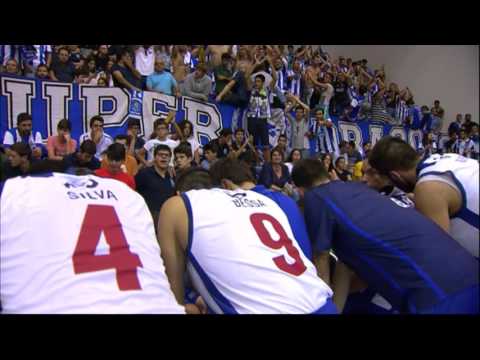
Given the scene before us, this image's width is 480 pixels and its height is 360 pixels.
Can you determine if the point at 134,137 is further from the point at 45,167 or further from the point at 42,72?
the point at 45,167

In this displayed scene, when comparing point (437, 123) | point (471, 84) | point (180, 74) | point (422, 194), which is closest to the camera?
point (422, 194)

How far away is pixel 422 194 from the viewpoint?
9.38 ft

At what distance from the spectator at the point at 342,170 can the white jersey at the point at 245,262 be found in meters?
4.28

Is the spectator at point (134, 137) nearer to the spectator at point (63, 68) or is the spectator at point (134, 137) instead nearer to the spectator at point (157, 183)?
the spectator at point (63, 68)

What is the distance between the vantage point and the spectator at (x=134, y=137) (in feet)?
25.7

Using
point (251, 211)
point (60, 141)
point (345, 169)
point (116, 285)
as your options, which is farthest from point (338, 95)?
point (116, 285)

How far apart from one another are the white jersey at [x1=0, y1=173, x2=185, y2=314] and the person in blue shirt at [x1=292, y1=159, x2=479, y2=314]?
3.26 feet

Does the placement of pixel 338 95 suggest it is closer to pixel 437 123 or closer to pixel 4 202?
pixel 437 123

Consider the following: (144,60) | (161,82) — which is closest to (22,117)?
(161,82)

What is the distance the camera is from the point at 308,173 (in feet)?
10.4

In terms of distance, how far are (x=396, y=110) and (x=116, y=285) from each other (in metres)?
13.2

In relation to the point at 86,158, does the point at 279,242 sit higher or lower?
higher

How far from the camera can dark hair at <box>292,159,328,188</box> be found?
3148 millimetres

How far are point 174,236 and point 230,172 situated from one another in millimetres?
624
